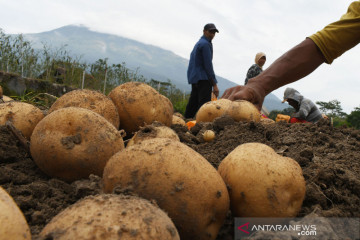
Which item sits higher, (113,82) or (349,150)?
(349,150)

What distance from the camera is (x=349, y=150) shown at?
2607mm

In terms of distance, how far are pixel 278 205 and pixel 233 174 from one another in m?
0.25

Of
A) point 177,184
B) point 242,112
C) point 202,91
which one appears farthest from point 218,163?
point 202,91

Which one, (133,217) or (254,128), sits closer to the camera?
(133,217)

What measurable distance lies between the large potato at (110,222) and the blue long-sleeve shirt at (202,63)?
Answer: 6777 mm

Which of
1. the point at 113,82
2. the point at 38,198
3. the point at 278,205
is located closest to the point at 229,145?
the point at 278,205

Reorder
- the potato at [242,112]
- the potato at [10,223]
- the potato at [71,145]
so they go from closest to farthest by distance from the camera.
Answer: the potato at [10,223] < the potato at [71,145] < the potato at [242,112]

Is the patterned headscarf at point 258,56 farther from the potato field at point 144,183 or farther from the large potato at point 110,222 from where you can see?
the large potato at point 110,222

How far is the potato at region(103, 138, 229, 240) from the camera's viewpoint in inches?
47.4

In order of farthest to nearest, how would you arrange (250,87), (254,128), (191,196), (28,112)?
1. (250,87)
2. (254,128)
3. (28,112)
4. (191,196)

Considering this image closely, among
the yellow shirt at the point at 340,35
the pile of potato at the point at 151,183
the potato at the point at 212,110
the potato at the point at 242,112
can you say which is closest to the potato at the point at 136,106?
the pile of potato at the point at 151,183

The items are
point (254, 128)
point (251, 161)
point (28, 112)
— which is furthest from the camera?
point (254, 128)

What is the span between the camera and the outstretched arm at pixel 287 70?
3.37 metres

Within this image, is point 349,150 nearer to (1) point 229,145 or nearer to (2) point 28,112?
(1) point 229,145
